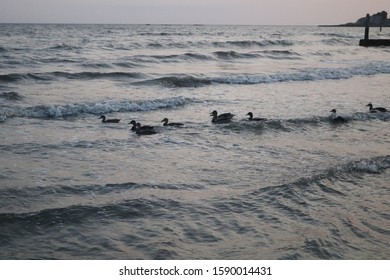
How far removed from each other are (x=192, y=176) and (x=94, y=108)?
7680mm

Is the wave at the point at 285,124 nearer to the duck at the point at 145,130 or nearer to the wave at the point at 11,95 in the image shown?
the duck at the point at 145,130

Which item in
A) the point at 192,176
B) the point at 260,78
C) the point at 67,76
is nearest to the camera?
the point at 192,176

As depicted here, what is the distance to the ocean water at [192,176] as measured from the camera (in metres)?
5.70

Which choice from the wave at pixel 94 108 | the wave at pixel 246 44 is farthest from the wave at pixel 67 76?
the wave at pixel 246 44

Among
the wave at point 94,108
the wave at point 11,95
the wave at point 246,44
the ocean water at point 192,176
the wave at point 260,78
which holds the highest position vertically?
the wave at point 246,44

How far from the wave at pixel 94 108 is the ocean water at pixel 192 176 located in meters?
0.05

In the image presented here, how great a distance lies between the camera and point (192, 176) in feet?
27.1

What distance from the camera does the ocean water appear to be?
5.70 m

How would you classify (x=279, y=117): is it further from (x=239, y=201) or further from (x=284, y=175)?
(x=239, y=201)

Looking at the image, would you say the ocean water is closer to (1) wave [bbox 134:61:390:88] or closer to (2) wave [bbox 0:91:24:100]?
(2) wave [bbox 0:91:24:100]

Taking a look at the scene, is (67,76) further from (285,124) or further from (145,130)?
(285,124)

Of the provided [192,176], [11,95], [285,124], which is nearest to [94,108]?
[11,95]


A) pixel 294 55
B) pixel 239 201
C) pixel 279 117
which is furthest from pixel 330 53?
pixel 239 201

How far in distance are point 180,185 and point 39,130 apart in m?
5.95
